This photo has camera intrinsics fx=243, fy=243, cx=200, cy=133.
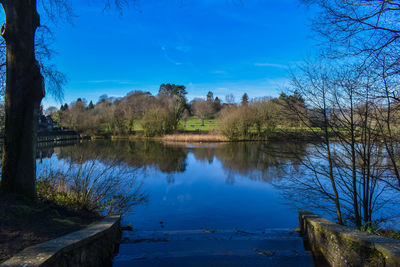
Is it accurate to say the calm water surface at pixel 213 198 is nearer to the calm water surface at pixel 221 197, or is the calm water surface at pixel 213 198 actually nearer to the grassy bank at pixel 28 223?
the calm water surface at pixel 221 197

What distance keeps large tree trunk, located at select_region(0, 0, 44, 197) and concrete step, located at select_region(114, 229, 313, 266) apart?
2112 mm

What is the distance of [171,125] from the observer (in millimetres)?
39250

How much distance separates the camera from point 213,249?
4180mm

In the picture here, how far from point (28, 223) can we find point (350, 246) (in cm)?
437

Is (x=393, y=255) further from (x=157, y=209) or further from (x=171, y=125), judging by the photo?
(x=171, y=125)

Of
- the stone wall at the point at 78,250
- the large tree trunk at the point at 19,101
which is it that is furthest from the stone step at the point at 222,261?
the large tree trunk at the point at 19,101

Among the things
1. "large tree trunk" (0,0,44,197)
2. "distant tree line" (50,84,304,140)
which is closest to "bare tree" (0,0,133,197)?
"large tree trunk" (0,0,44,197)

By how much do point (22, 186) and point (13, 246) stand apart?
181cm

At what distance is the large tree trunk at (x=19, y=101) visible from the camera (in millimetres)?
4148

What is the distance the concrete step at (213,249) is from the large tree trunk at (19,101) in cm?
211

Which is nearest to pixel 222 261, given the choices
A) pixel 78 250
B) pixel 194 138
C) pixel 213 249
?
pixel 213 249

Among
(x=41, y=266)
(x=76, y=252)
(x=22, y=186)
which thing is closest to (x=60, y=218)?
(x=22, y=186)

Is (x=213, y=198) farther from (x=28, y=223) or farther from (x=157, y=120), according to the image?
(x=157, y=120)

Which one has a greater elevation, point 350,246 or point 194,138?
point 194,138
